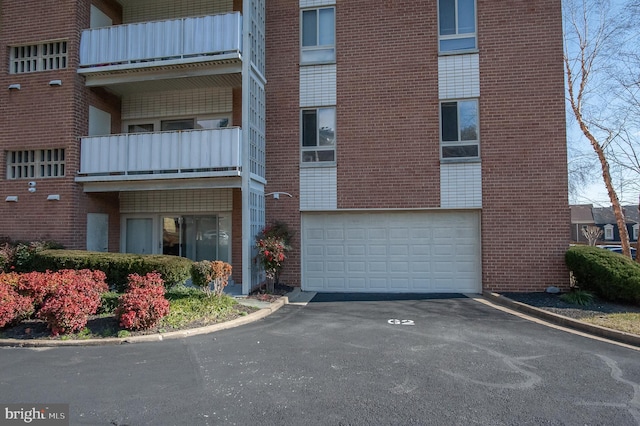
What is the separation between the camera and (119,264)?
28.3ft

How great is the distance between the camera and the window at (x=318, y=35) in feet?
37.7

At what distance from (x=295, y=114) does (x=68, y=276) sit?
280 inches

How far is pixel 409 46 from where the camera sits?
11.0m

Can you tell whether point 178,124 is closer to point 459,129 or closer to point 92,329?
point 92,329

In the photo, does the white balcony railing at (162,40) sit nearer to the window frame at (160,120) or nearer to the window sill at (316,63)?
the window frame at (160,120)

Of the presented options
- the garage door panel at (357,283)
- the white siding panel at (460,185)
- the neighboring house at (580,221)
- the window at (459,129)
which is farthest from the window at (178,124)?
the neighboring house at (580,221)

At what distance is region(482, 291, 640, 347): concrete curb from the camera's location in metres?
6.35

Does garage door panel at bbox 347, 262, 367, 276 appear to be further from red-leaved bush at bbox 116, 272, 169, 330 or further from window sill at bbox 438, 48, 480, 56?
window sill at bbox 438, 48, 480, 56

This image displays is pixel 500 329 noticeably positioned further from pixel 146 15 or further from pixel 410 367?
pixel 146 15

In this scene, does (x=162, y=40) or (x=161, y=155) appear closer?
(x=161, y=155)

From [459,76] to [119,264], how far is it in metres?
10.0

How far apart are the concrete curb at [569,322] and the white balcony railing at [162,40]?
30.4ft

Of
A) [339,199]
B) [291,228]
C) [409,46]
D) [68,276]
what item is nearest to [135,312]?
[68,276]

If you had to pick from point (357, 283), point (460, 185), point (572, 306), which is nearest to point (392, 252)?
point (357, 283)
